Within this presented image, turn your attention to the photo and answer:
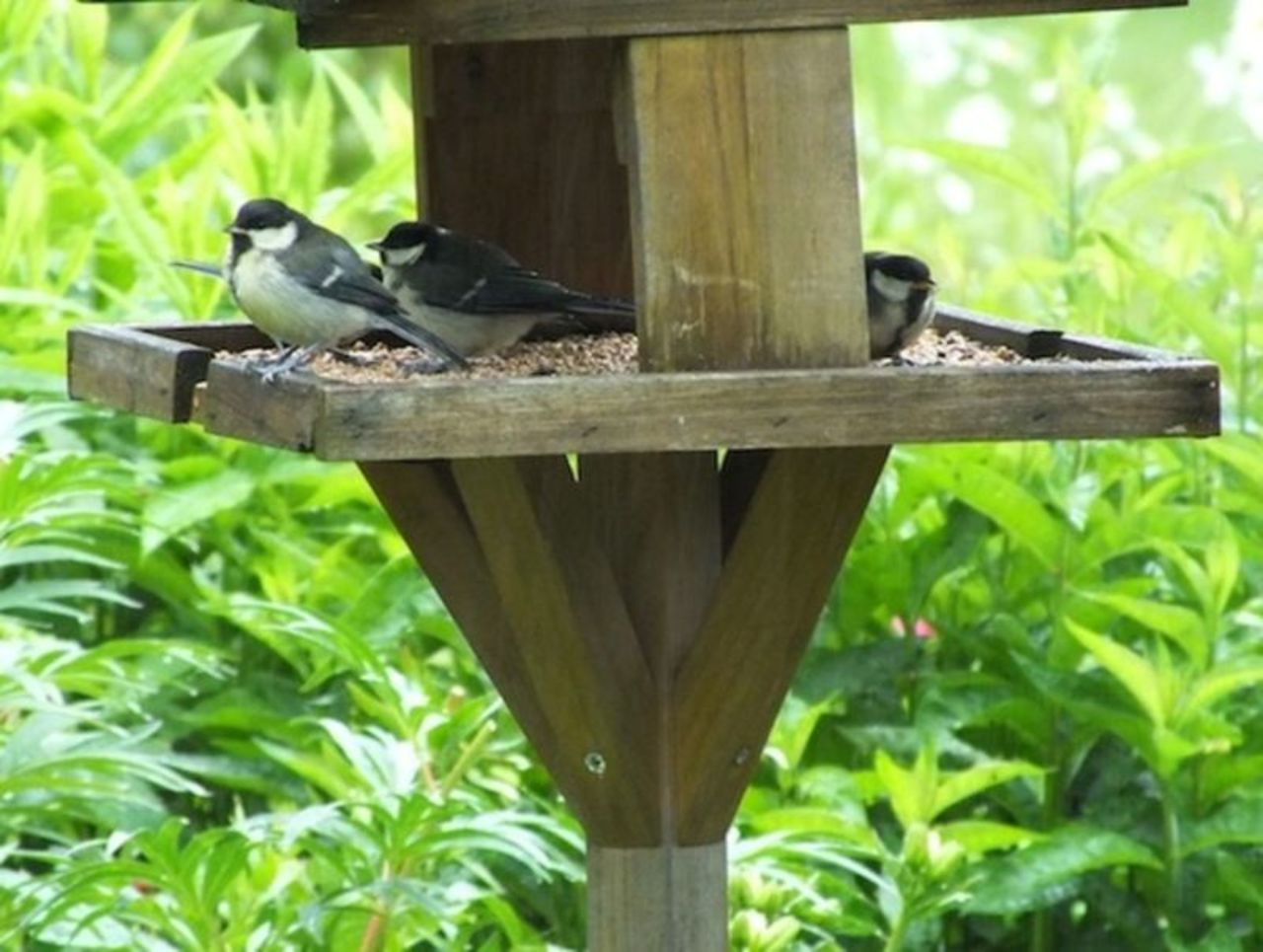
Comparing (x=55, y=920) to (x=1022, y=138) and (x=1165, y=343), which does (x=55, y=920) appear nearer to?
(x=1165, y=343)

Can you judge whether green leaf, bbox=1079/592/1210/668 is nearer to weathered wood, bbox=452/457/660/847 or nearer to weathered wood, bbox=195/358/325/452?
weathered wood, bbox=452/457/660/847

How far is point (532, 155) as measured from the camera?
3906 mm

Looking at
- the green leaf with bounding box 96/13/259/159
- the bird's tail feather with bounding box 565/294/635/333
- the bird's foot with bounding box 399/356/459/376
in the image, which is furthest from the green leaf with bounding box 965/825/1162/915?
the green leaf with bounding box 96/13/259/159

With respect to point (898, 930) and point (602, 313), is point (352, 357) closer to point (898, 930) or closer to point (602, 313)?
point (602, 313)

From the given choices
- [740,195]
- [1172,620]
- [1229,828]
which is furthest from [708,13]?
[1229,828]

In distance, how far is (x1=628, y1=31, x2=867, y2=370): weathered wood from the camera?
3148mm

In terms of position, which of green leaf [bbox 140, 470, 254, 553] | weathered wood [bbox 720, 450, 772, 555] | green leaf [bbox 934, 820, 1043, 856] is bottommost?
green leaf [bbox 934, 820, 1043, 856]

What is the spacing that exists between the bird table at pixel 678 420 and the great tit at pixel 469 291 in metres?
0.21

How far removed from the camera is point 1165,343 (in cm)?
511

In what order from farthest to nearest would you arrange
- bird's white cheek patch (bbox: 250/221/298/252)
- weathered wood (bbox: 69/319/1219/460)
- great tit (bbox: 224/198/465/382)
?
Answer: bird's white cheek patch (bbox: 250/221/298/252), great tit (bbox: 224/198/465/382), weathered wood (bbox: 69/319/1219/460)

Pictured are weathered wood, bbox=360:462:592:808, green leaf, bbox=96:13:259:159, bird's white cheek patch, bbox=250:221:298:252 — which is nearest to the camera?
weathered wood, bbox=360:462:592:808

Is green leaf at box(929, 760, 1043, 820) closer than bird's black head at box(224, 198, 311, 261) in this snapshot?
No

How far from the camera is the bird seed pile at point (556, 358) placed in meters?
3.38

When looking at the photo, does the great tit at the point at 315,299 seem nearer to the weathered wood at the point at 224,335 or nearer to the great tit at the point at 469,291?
the great tit at the point at 469,291
